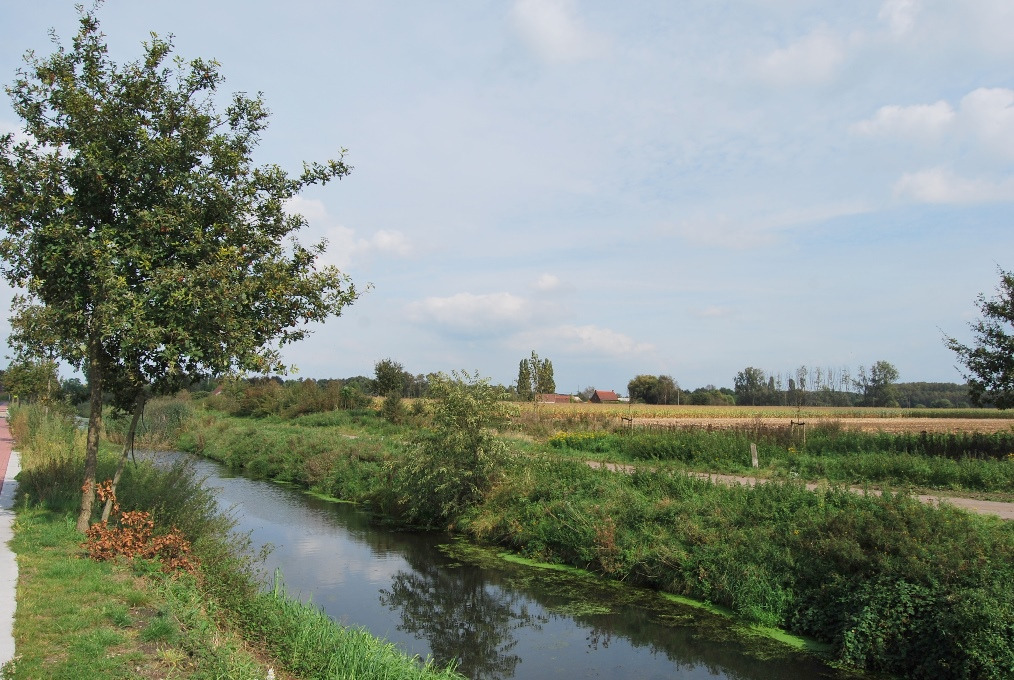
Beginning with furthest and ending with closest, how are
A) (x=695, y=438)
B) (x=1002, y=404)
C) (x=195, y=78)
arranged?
(x=695, y=438) → (x=1002, y=404) → (x=195, y=78)

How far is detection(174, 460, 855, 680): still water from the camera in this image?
9.55 metres

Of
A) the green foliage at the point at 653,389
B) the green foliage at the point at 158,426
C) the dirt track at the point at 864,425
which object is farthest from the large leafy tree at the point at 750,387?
the green foliage at the point at 158,426

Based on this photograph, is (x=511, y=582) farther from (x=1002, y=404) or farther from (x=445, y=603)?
(x=1002, y=404)

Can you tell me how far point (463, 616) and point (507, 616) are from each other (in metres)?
0.72

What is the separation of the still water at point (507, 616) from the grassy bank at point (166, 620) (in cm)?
189

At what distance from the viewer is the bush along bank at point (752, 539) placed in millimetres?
8773

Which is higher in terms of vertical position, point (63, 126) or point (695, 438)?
point (63, 126)

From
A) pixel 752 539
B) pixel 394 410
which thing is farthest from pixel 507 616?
pixel 394 410

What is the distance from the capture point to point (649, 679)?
30.0 feet

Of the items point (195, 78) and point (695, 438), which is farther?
point (695, 438)

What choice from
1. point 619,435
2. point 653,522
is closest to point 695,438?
point 619,435

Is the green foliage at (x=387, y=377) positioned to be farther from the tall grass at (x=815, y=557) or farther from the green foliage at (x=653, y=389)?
the green foliage at (x=653, y=389)

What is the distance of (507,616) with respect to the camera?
459 inches

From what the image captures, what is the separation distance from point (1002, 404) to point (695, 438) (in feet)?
29.0
